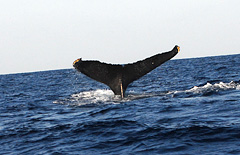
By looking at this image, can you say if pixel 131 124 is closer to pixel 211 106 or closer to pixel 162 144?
pixel 162 144

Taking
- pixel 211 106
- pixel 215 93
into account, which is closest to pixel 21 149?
pixel 211 106

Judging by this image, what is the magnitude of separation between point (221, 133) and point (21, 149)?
13.9 ft

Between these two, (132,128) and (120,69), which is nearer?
(132,128)

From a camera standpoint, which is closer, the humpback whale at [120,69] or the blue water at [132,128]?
the blue water at [132,128]

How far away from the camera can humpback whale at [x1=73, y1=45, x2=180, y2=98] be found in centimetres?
1035

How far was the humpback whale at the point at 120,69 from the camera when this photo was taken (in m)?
10.4

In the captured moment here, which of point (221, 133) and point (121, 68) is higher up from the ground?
point (121, 68)

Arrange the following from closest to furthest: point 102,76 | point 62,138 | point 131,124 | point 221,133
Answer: point 221,133
point 62,138
point 131,124
point 102,76

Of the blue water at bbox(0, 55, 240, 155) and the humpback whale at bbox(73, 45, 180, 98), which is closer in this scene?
the blue water at bbox(0, 55, 240, 155)

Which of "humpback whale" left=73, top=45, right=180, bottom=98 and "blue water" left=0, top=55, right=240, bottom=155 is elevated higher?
"humpback whale" left=73, top=45, right=180, bottom=98

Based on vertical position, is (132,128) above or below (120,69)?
below

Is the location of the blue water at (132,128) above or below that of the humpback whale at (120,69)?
below

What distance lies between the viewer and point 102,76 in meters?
11.1

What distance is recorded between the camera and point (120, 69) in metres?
Answer: 11.3
